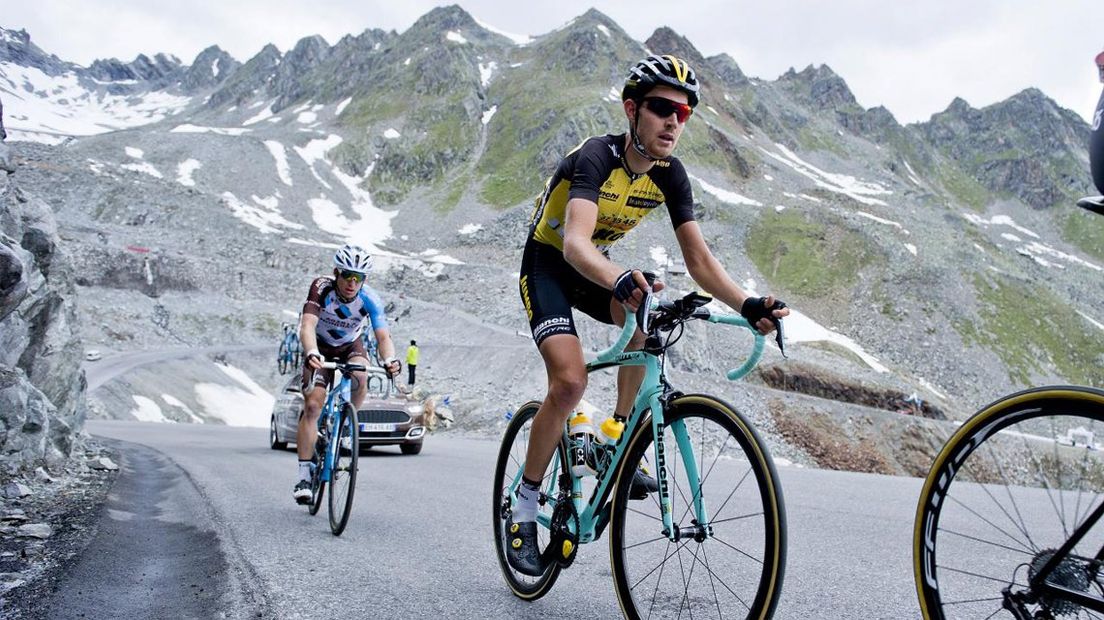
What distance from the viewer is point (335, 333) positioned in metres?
7.73

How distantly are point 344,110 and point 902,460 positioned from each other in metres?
129

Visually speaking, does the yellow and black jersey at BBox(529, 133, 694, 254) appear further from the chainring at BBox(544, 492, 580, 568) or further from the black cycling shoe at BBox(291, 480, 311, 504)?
the black cycling shoe at BBox(291, 480, 311, 504)

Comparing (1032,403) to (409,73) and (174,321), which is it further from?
(409,73)

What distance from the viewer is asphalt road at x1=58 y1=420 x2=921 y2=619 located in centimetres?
391

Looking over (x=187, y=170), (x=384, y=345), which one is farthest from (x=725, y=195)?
(x=384, y=345)

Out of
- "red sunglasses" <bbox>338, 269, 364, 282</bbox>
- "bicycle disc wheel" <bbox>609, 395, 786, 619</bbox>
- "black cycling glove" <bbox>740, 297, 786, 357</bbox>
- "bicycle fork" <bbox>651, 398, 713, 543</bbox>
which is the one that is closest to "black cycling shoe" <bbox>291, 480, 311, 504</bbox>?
"red sunglasses" <bbox>338, 269, 364, 282</bbox>

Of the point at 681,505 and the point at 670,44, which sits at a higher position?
the point at 670,44

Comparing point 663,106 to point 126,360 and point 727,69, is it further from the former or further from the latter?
point 727,69

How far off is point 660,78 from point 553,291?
1.27m

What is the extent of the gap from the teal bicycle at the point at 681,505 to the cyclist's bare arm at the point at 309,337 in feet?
10.9

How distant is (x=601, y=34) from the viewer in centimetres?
14312

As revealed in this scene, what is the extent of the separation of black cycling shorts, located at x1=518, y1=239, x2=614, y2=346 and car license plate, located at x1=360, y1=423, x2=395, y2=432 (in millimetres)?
10330

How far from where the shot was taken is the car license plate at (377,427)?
46.0 ft

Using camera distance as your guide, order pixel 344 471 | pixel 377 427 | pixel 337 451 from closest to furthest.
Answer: pixel 344 471
pixel 337 451
pixel 377 427
